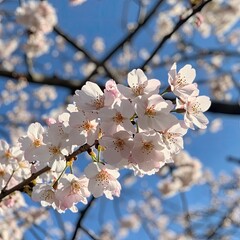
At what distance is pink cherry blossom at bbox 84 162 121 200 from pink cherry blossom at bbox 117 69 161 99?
0.32 metres

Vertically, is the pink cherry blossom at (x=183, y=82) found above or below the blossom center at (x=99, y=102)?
below

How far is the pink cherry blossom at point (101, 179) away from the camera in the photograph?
148 centimetres

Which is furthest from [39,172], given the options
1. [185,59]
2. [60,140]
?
[185,59]

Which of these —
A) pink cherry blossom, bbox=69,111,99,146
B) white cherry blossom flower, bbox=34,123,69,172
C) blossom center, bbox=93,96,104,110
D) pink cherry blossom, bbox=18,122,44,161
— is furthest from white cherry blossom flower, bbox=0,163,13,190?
blossom center, bbox=93,96,104,110

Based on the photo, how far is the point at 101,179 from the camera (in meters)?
1.52

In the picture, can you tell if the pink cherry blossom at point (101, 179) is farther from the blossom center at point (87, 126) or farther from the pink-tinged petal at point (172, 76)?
the pink-tinged petal at point (172, 76)

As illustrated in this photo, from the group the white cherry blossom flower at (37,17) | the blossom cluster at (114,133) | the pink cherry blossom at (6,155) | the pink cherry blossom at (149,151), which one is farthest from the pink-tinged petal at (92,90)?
the white cherry blossom flower at (37,17)

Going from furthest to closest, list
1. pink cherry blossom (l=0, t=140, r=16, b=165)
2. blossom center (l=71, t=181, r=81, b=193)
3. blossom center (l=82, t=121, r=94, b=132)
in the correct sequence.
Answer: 1. pink cherry blossom (l=0, t=140, r=16, b=165)
2. blossom center (l=71, t=181, r=81, b=193)
3. blossom center (l=82, t=121, r=94, b=132)

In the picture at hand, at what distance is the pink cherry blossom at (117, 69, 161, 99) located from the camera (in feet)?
4.33

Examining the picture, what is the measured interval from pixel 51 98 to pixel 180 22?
9446 mm

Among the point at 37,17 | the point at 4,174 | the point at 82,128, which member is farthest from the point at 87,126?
the point at 37,17

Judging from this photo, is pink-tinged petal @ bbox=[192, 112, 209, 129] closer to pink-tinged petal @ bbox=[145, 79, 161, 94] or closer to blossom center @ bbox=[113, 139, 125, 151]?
pink-tinged petal @ bbox=[145, 79, 161, 94]

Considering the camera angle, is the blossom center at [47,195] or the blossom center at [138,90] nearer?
the blossom center at [138,90]

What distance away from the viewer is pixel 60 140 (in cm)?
144
